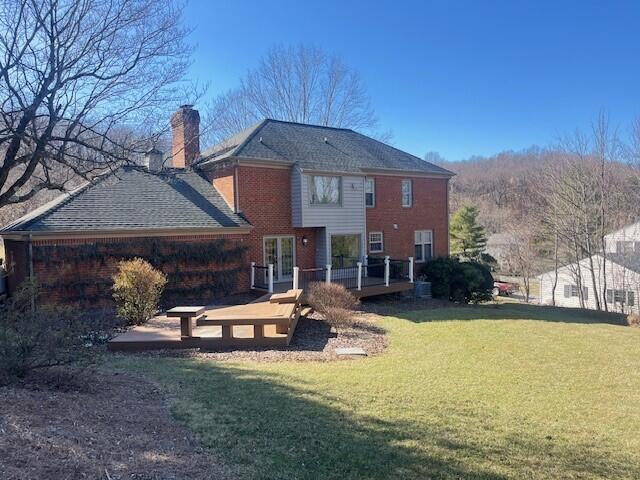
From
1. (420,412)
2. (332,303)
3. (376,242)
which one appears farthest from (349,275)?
(420,412)

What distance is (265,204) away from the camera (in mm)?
17703

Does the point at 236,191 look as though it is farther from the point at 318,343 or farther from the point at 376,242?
the point at 318,343

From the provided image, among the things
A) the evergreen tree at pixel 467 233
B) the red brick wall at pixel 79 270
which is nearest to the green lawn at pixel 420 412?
the red brick wall at pixel 79 270

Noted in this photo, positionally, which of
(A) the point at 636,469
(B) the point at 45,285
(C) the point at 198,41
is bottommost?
(A) the point at 636,469

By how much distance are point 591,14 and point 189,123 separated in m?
16.0

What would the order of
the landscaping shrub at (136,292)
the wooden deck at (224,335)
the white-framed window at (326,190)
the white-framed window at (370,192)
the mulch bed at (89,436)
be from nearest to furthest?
the mulch bed at (89,436)
the wooden deck at (224,335)
the landscaping shrub at (136,292)
the white-framed window at (326,190)
the white-framed window at (370,192)

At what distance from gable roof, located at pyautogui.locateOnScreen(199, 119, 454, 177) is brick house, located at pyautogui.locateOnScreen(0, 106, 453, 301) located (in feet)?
0.27

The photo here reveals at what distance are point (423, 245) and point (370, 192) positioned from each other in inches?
185

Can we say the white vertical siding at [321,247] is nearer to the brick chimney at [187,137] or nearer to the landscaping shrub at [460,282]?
the landscaping shrub at [460,282]

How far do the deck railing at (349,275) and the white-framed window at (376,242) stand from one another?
0.72 metres

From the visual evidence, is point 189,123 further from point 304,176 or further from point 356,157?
point 356,157

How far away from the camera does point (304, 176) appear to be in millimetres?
17922

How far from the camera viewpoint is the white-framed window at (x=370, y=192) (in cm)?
2084

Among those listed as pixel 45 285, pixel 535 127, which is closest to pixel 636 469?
pixel 45 285
